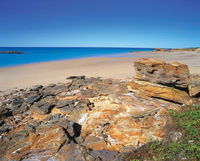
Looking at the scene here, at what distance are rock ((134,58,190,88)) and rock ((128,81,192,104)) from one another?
32 cm

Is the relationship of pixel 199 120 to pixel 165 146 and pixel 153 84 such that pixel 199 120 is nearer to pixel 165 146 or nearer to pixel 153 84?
pixel 165 146

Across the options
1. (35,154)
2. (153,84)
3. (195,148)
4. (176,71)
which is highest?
(176,71)

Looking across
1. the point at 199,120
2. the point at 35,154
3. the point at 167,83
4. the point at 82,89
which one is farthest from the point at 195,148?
the point at 82,89

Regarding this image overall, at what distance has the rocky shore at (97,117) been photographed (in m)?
4.09

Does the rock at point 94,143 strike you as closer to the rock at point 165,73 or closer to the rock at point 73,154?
the rock at point 73,154

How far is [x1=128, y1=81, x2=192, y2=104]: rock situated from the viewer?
658cm

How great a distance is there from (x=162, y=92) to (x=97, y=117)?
3.47m

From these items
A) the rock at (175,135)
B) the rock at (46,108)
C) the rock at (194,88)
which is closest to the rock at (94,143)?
the rock at (175,135)

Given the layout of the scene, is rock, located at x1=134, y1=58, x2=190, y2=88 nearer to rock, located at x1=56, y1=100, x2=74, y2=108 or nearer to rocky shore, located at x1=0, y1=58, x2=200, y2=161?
rocky shore, located at x1=0, y1=58, x2=200, y2=161

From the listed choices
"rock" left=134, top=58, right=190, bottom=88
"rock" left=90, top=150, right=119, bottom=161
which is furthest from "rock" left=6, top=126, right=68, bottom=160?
"rock" left=134, top=58, right=190, bottom=88

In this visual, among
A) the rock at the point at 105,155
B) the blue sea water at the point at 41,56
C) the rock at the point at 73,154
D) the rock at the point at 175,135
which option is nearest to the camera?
the rock at the point at 73,154

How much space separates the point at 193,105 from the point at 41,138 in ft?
20.5

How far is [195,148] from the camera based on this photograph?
365 cm

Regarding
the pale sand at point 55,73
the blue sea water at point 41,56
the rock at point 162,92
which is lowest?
the blue sea water at point 41,56
